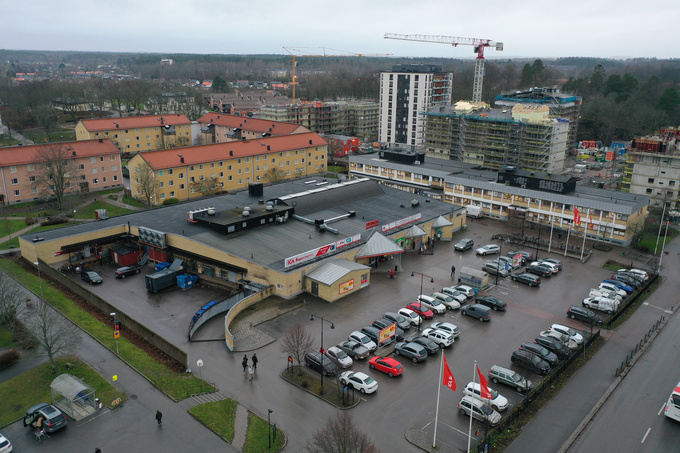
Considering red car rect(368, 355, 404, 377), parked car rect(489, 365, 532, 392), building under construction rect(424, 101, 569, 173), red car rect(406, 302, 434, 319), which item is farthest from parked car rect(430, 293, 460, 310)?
building under construction rect(424, 101, 569, 173)

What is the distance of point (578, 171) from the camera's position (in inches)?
3408

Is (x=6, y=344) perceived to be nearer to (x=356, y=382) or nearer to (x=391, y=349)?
(x=356, y=382)

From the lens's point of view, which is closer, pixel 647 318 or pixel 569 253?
pixel 647 318

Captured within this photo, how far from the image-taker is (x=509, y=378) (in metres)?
27.8

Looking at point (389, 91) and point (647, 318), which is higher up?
point (389, 91)

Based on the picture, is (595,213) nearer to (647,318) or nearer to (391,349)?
(647,318)

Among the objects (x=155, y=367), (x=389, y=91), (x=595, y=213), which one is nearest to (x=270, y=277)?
(x=155, y=367)

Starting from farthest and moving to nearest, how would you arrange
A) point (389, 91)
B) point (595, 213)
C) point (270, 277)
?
point (389, 91) → point (595, 213) → point (270, 277)

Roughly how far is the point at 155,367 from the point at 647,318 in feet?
115

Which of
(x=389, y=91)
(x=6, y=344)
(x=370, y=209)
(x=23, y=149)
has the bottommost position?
(x=6, y=344)

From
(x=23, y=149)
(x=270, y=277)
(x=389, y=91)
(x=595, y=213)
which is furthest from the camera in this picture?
(x=389, y=91)

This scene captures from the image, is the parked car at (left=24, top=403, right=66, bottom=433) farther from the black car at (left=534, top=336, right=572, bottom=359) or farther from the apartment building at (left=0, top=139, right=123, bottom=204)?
the apartment building at (left=0, top=139, right=123, bottom=204)

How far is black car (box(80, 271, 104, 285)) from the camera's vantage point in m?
40.7

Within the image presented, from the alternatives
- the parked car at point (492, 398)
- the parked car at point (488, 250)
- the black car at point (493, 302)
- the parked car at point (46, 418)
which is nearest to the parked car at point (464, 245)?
the parked car at point (488, 250)
